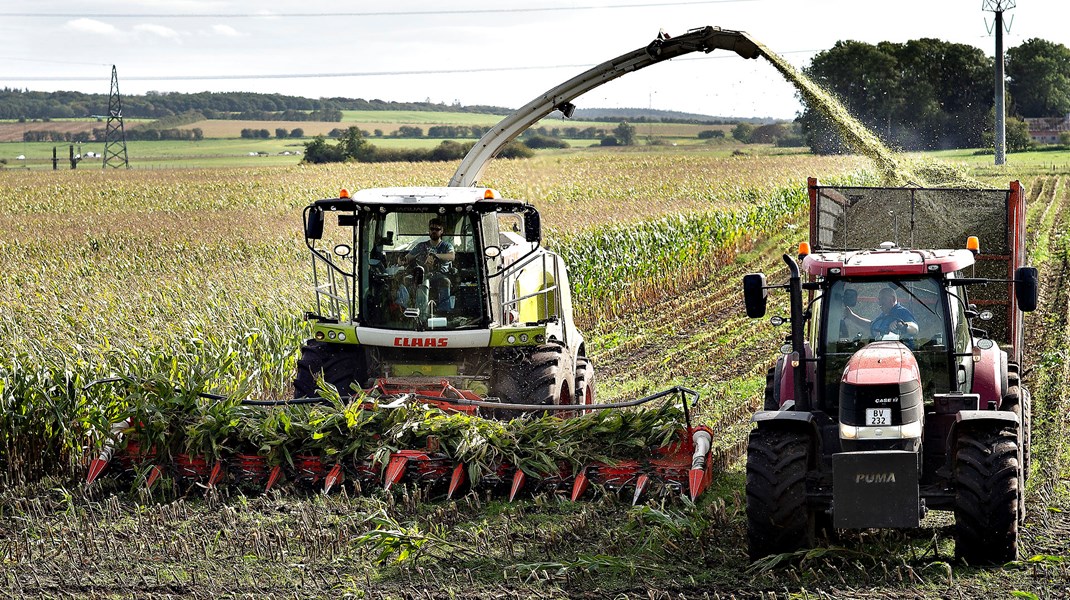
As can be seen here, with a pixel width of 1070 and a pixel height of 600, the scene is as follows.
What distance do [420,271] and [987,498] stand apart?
462 cm

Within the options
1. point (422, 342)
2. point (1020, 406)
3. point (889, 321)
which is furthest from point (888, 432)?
point (422, 342)

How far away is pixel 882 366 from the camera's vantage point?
21.1ft

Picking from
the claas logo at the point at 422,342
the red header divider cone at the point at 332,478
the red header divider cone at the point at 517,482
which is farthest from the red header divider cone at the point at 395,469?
the claas logo at the point at 422,342

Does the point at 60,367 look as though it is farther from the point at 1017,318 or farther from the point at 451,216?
the point at 1017,318

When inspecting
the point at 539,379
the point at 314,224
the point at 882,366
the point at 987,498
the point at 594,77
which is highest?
the point at 594,77

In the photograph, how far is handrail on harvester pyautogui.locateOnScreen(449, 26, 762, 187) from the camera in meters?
10.7

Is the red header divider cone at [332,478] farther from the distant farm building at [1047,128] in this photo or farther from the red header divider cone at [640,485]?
the distant farm building at [1047,128]

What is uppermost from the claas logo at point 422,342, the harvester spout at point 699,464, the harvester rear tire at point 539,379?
the claas logo at point 422,342

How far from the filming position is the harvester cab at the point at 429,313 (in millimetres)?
9000

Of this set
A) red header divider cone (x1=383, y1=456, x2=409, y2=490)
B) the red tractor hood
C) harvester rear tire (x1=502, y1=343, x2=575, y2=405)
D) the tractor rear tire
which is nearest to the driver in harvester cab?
the red tractor hood

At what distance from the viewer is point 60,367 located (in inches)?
Answer: 350

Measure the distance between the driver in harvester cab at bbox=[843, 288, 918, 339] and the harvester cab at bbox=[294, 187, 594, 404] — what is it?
2691 mm

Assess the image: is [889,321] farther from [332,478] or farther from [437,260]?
[332,478]

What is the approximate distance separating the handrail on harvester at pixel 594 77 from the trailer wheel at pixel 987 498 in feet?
18.0
